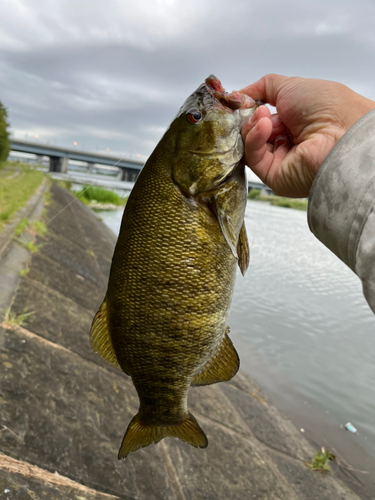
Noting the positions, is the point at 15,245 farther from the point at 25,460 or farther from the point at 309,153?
the point at 309,153

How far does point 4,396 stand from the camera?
9.94 feet

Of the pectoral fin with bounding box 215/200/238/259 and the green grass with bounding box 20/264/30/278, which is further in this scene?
the green grass with bounding box 20/264/30/278

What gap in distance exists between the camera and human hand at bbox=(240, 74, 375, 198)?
6.32 ft

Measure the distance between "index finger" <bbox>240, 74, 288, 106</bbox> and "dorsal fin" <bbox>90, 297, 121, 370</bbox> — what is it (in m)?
1.48

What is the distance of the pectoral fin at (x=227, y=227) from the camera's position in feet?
6.01

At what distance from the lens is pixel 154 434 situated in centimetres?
217

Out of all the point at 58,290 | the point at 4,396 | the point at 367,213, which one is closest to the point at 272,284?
the point at 58,290

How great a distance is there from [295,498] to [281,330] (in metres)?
5.62

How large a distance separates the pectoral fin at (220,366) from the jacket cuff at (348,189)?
2.76 feet

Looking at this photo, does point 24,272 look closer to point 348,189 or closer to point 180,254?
point 180,254

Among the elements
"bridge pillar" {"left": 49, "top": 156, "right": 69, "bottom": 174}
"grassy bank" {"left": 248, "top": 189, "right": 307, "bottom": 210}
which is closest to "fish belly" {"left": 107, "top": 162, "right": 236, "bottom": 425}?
"grassy bank" {"left": 248, "top": 189, "right": 307, "bottom": 210}

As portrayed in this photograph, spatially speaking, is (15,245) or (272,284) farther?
(272,284)

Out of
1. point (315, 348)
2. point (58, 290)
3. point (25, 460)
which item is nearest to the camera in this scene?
point (25, 460)

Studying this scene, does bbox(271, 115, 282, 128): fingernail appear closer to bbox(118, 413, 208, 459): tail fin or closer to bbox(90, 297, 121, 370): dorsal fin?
bbox(90, 297, 121, 370): dorsal fin
